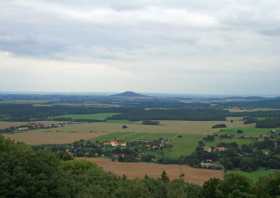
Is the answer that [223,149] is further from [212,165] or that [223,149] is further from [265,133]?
[265,133]

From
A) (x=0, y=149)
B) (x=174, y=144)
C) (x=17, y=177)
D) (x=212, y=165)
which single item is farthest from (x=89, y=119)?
(x=17, y=177)

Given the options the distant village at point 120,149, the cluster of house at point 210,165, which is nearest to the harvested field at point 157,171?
the cluster of house at point 210,165

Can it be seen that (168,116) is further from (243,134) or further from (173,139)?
(173,139)

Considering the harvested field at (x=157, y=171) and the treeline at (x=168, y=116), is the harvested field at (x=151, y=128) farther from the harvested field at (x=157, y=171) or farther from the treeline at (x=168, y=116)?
the harvested field at (x=157, y=171)

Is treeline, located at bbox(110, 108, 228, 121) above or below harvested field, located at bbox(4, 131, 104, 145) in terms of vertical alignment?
above

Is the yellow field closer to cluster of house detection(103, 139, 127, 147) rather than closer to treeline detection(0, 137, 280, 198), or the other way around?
cluster of house detection(103, 139, 127, 147)

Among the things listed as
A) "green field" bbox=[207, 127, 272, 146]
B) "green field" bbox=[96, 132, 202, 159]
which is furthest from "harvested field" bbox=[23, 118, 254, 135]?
"green field" bbox=[96, 132, 202, 159]
